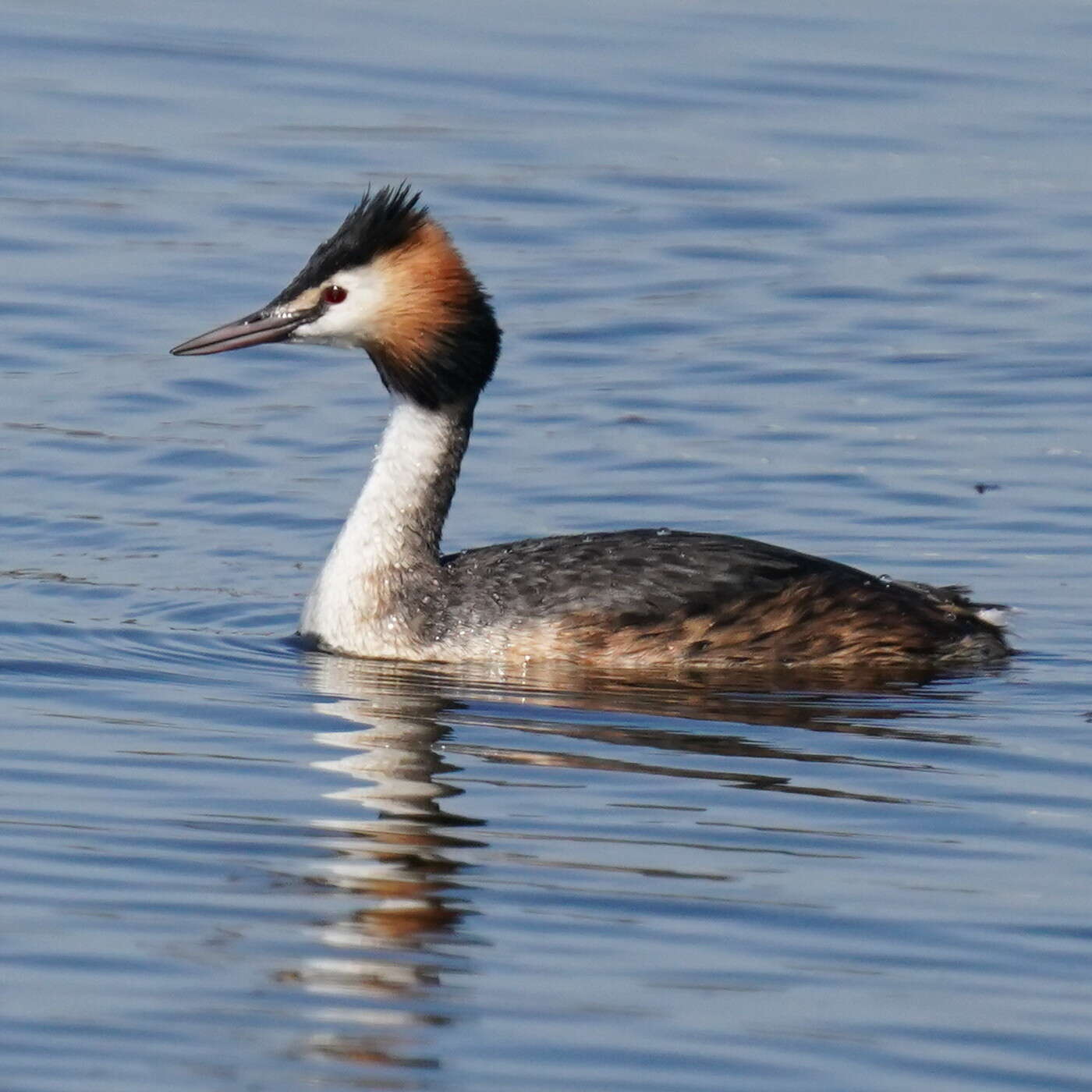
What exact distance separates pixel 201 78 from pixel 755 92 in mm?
3865

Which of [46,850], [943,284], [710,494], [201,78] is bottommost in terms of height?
[46,850]

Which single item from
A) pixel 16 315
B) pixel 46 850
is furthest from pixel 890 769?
pixel 16 315

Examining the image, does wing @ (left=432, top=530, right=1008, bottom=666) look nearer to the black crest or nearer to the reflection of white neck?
the reflection of white neck

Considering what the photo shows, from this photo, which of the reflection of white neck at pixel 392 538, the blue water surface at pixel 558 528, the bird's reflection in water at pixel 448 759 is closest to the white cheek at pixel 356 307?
the reflection of white neck at pixel 392 538

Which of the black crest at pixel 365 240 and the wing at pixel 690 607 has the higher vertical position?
the black crest at pixel 365 240

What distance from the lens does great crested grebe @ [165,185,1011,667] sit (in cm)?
940

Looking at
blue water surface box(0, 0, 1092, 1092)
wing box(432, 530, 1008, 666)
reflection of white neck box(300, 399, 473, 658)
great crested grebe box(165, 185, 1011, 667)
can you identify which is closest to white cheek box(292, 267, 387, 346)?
great crested grebe box(165, 185, 1011, 667)

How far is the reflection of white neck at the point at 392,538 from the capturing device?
31.6 feet

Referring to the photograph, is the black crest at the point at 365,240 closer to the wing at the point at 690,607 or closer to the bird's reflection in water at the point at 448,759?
the wing at the point at 690,607

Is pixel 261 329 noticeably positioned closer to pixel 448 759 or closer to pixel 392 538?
pixel 392 538

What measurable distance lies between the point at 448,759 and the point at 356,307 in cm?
238

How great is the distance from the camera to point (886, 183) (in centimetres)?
1708

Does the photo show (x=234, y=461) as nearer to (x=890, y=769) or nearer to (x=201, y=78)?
(x=890, y=769)

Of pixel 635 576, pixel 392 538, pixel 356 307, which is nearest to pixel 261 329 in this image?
pixel 356 307
